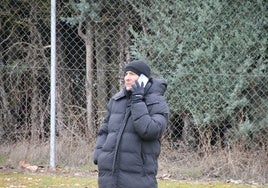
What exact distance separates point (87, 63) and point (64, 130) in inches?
44.0

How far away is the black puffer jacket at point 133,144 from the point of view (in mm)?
3529

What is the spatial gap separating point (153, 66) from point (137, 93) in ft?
11.1

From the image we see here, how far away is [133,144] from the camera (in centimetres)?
357

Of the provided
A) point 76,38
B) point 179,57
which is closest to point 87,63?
point 76,38

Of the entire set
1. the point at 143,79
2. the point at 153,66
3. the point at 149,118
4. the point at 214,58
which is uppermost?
the point at 214,58

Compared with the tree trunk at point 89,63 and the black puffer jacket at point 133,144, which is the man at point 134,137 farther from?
the tree trunk at point 89,63

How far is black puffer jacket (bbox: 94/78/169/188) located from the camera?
11.6 feet

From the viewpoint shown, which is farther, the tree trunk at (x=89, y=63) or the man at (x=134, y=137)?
the tree trunk at (x=89, y=63)

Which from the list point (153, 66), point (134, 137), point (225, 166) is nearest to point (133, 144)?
point (134, 137)

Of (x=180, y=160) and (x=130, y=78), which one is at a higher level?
(x=130, y=78)

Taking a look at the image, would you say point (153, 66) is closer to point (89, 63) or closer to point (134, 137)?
point (89, 63)

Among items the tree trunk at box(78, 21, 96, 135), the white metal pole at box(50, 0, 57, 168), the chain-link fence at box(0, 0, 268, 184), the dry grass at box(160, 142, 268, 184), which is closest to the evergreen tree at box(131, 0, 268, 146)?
the chain-link fence at box(0, 0, 268, 184)

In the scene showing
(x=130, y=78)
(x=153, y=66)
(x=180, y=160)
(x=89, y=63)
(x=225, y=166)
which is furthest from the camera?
(x=89, y=63)

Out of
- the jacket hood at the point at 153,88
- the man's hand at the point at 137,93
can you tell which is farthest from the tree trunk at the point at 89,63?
the man's hand at the point at 137,93
